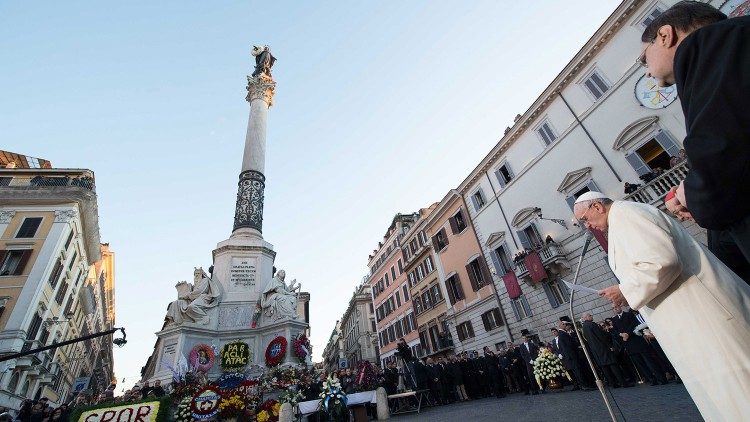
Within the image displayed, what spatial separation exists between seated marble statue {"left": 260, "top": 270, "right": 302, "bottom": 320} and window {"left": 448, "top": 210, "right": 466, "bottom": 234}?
52.4 ft

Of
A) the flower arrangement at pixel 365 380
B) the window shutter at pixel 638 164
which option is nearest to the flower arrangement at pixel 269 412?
the flower arrangement at pixel 365 380

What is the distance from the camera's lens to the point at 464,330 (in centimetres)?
2517

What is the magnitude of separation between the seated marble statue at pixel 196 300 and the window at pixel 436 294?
20.0 m

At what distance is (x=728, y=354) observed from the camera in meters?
1.68

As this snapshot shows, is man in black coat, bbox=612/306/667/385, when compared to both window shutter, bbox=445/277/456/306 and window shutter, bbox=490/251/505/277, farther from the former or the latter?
window shutter, bbox=445/277/456/306

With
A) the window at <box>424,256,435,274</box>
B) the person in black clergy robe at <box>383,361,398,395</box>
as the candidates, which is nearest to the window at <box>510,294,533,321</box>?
the person in black clergy robe at <box>383,361,398,395</box>

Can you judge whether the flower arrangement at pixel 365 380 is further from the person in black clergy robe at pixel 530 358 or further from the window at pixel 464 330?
the window at pixel 464 330

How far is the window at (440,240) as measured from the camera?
2864 cm

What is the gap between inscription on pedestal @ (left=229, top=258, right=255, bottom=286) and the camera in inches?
553

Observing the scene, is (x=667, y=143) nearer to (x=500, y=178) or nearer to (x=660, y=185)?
(x=660, y=185)

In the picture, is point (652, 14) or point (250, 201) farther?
point (250, 201)

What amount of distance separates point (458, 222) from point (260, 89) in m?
17.8

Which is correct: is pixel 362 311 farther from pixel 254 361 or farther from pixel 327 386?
pixel 327 386

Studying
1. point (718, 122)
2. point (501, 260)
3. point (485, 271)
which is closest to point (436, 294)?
point (485, 271)
